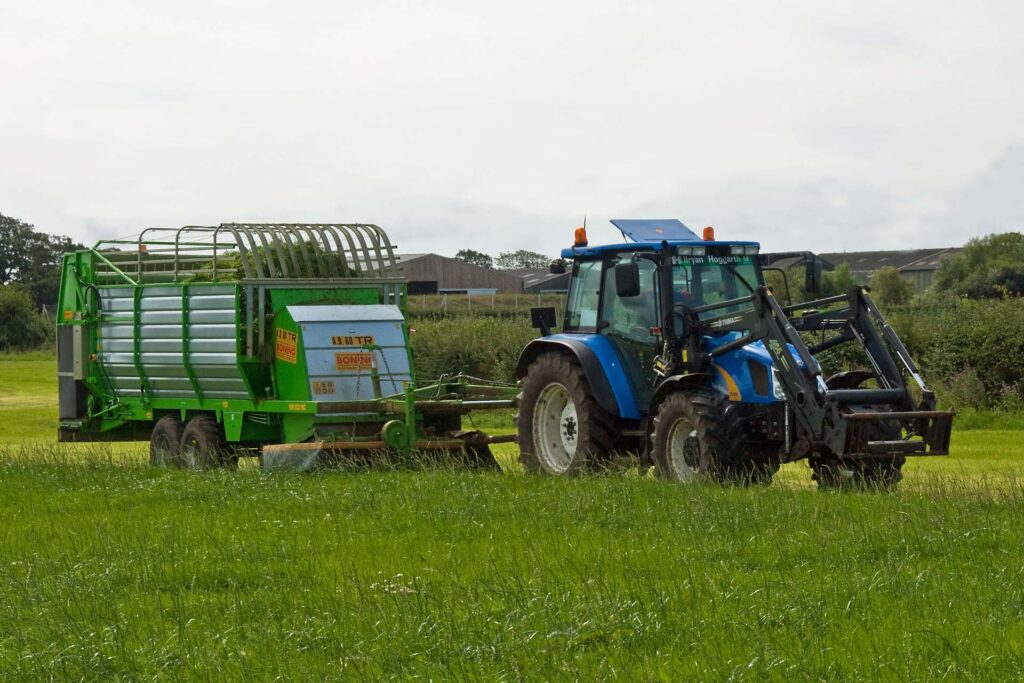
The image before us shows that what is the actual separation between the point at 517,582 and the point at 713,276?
6675 millimetres

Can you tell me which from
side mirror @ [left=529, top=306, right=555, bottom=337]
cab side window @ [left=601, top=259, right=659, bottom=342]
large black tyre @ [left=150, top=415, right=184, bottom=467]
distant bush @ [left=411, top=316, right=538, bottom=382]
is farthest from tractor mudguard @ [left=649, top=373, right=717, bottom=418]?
distant bush @ [left=411, top=316, right=538, bottom=382]

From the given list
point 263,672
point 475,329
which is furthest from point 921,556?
point 475,329

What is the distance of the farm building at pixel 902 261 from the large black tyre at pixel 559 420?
6355 cm

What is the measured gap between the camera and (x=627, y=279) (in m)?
13.7

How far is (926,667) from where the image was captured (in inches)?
251

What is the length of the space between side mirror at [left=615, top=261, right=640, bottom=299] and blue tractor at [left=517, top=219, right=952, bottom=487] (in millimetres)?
15

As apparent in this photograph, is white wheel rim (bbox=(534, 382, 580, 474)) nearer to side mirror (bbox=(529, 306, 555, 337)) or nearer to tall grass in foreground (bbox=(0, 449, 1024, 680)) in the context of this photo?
side mirror (bbox=(529, 306, 555, 337))

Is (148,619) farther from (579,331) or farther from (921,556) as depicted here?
(579,331)

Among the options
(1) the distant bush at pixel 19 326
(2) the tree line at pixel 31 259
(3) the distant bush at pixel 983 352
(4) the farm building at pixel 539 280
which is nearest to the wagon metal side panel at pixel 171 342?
(3) the distant bush at pixel 983 352

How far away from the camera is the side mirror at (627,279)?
13680 mm

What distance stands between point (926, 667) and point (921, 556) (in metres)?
2.95

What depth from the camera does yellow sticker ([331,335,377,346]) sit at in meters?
17.0

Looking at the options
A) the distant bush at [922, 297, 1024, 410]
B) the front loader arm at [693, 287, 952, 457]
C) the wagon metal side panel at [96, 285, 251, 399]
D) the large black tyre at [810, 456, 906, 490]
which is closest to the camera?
the front loader arm at [693, 287, 952, 457]

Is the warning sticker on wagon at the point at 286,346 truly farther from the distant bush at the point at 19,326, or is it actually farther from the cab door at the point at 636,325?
the distant bush at the point at 19,326
